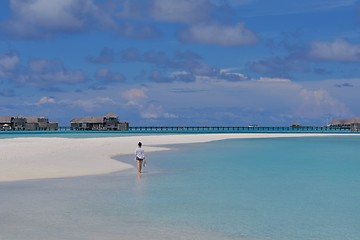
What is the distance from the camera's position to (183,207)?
1401 centimetres

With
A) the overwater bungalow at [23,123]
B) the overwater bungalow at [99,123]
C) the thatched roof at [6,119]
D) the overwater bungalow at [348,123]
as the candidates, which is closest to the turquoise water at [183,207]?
the overwater bungalow at [99,123]

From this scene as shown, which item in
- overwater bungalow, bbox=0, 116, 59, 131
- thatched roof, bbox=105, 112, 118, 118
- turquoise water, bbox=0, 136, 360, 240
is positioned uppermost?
thatched roof, bbox=105, 112, 118, 118

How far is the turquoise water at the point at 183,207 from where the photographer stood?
11.0 metres

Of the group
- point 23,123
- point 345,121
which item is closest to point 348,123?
point 345,121

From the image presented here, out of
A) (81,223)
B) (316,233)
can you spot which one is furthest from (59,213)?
(316,233)

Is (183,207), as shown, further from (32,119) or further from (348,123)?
(348,123)

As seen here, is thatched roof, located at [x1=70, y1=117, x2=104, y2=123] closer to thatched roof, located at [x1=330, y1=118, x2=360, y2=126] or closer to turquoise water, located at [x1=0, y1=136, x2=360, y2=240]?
thatched roof, located at [x1=330, y1=118, x2=360, y2=126]

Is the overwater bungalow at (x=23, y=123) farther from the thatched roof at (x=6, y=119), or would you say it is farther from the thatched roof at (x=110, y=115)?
the thatched roof at (x=110, y=115)

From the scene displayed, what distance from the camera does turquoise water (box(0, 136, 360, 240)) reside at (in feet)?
36.0

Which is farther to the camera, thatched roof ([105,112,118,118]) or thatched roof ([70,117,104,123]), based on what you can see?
thatched roof ([105,112,118,118])

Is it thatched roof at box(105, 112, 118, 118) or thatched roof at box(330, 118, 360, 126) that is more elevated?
thatched roof at box(105, 112, 118, 118)

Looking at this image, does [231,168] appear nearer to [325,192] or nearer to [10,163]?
[325,192]

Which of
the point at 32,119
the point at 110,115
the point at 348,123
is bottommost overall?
the point at 348,123

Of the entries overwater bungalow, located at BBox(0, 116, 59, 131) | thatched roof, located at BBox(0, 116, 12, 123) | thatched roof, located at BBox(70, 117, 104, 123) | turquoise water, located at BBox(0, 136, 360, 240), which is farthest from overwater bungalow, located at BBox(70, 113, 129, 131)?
turquoise water, located at BBox(0, 136, 360, 240)
